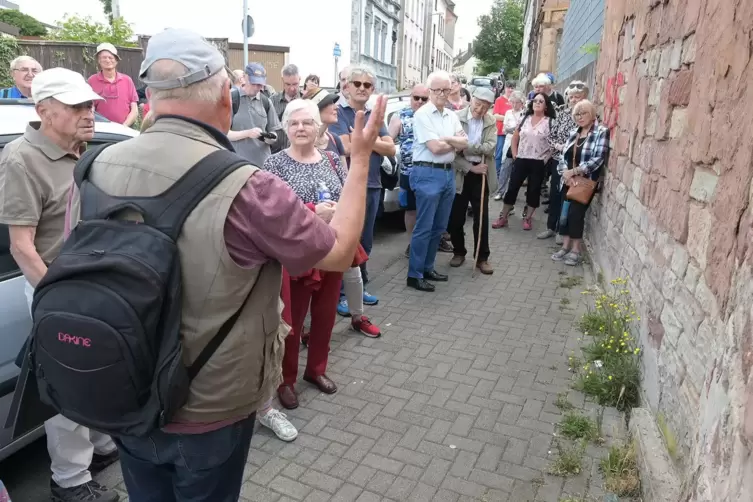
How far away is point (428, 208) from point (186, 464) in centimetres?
417

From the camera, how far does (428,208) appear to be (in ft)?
18.4

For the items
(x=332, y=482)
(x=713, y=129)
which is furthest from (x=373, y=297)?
(x=713, y=129)

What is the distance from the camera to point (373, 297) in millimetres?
5512

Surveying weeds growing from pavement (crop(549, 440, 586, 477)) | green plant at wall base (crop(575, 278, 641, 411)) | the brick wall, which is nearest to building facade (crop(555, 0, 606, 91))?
the brick wall

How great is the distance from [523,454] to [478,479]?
14.1 inches

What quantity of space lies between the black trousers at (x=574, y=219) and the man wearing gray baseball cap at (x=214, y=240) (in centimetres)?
536

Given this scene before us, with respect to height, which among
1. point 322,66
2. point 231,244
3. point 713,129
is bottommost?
point 231,244

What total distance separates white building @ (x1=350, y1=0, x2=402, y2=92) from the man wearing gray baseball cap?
26228mm

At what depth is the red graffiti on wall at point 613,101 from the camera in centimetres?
573

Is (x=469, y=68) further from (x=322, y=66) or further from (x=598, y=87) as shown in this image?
(x=598, y=87)

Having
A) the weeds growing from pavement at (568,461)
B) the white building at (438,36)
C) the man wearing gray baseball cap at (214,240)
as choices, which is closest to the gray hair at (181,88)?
the man wearing gray baseball cap at (214,240)

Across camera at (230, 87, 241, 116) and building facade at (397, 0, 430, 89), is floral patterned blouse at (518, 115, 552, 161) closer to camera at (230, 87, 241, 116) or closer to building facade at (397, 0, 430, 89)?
camera at (230, 87, 241, 116)

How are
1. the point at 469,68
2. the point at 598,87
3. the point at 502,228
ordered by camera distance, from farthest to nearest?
the point at 469,68, the point at 502,228, the point at 598,87

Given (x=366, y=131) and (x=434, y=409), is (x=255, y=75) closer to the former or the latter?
(x=434, y=409)
